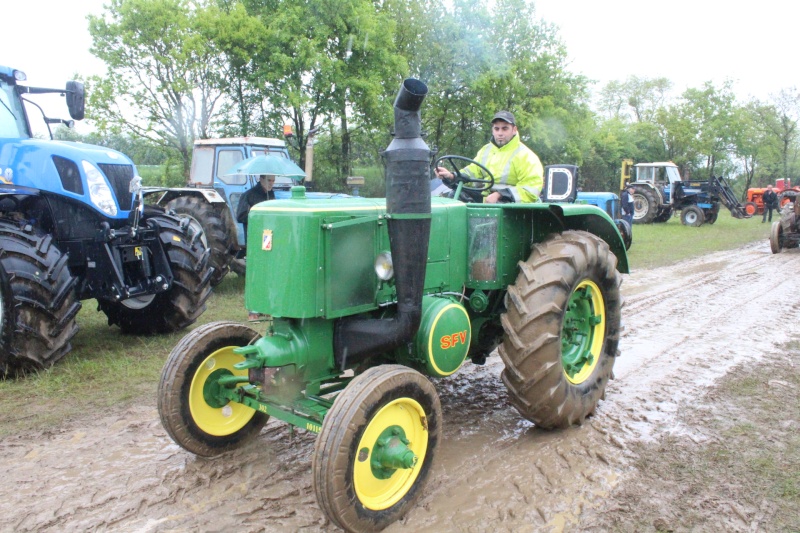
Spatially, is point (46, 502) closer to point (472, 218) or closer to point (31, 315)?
point (31, 315)

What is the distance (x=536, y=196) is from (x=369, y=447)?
7.30 feet

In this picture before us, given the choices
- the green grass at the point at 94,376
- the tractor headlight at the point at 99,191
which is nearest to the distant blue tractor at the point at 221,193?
the green grass at the point at 94,376

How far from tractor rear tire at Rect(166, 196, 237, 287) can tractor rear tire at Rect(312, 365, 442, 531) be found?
547 centimetres

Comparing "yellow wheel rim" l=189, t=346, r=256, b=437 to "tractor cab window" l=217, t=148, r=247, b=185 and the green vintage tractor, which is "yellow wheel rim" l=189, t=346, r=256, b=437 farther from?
"tractor cab window" l=217, t=148, r=247, b=185

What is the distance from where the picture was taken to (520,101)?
23.6 meters

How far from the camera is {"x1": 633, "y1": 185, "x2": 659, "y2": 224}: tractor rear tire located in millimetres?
21328

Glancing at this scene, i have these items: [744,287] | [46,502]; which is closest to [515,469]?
[46,502]

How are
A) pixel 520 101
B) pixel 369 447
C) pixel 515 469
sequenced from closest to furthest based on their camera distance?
pixel 369 447 < pixel 515 469 < pixel 520 101

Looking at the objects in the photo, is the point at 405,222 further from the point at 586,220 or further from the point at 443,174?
the point at 586,220

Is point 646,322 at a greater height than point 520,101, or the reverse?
point 520,101

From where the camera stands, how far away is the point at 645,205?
21562 mm

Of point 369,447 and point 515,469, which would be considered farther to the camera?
point 515,469

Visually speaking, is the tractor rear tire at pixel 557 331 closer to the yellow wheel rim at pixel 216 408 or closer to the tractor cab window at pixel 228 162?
the yellow wheel rim at pixel 216 408

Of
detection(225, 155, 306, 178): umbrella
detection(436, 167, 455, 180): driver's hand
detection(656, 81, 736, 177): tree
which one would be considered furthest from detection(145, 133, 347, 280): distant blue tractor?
detection(656, 81, 736, 177): tree
